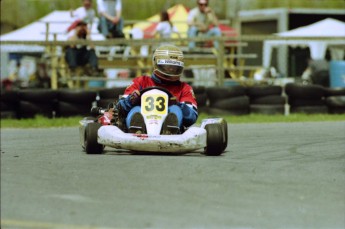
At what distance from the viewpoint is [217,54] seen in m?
17.0

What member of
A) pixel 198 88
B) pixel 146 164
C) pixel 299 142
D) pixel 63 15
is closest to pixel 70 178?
pixel 146 164

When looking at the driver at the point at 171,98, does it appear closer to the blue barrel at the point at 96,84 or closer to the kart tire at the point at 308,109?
the kart tire at the point at 308,109

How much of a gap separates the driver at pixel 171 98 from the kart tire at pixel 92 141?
0.33m

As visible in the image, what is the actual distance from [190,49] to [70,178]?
35.3ft

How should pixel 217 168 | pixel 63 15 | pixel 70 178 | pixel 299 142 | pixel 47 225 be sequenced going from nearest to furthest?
pixel 47 225, pixel 70 178, pixel 217 168, pixel 299 142, pixel 63 15

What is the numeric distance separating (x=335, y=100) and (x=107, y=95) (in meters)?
3.86

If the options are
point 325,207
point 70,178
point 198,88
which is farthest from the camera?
point 198,88

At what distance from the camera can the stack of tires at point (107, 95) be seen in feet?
48.3

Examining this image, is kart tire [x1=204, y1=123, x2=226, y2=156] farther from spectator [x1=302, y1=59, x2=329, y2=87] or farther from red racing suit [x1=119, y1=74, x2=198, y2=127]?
spectator [x1=302, y1=59, x2=329, y2=87]

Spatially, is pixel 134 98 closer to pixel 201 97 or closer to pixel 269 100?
pixel 201 97

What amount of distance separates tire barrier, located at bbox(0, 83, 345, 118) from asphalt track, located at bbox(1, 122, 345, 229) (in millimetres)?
5433

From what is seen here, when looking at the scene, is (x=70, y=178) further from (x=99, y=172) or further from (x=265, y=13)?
(x=265, y=13)

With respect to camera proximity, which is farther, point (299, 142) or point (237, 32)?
point (237, 32)

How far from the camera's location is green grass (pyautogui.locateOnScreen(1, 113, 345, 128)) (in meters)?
14.4
